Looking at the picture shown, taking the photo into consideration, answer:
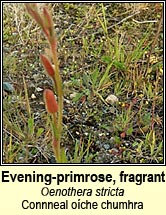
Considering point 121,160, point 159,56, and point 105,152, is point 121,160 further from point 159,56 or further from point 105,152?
point 159,56

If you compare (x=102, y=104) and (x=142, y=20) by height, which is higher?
(x=142, y=20)

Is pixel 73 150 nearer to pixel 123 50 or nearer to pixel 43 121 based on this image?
pixel 43 121

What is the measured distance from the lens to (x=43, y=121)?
2.25 ft

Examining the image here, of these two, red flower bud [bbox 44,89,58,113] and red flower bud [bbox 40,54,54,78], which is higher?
red flower bud [bbox 40,54,54,78]

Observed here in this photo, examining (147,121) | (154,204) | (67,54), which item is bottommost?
(154,204)

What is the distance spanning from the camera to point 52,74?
1.87 feet

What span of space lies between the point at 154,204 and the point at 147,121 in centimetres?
12

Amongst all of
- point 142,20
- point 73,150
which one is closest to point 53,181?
point 73,150

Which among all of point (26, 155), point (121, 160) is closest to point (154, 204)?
point (121, 160)

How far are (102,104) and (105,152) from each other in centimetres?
7

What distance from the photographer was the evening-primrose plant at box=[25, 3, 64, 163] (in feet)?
1.78

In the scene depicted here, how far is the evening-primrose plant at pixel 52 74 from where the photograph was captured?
1.78 feet

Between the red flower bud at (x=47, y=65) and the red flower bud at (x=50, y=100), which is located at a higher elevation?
the red flower bud at (x=47, y=65)

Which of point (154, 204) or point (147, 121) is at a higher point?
point (147, 121)
